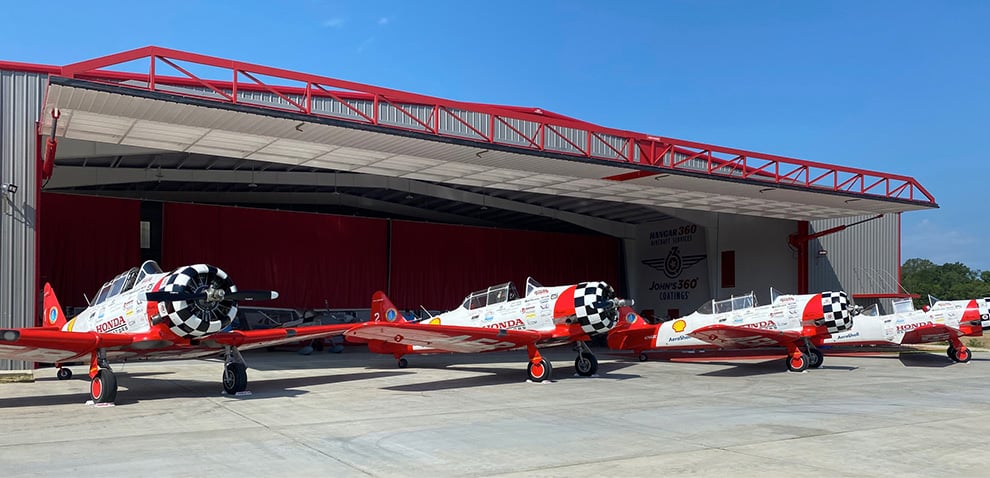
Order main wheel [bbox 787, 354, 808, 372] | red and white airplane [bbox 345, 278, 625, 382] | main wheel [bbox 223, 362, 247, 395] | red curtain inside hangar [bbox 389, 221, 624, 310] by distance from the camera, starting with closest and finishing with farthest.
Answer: main wheel [bbox 223, 362, 247, 395], red and white airplane [bbox 345, 278, 625, 382], main wheel [bbox 787, 354, 808, 372], red curtain inside hangar [bbox 389, 221, 624, 310]

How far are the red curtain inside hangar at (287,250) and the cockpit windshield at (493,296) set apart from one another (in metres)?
15.0

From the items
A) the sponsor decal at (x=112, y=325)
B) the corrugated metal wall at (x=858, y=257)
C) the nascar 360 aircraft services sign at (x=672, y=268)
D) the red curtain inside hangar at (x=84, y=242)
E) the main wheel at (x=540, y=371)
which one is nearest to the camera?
the sponsor decal at (x=112, y=325)

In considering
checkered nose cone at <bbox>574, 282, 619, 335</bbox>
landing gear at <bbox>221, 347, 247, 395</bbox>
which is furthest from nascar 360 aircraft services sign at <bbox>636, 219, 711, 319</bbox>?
landing gear at <bbox>221, 347, 247, 395</bbox>

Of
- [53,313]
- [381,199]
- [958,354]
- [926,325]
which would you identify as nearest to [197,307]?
[53,313]

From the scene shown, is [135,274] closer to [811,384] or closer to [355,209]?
[811,384]

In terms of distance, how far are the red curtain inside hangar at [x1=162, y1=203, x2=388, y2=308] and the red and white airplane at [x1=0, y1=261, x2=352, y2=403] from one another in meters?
16.8

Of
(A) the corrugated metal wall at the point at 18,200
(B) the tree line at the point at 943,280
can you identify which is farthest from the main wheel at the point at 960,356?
(B) the tree line at the point at 943,280

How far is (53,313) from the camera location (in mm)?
14734

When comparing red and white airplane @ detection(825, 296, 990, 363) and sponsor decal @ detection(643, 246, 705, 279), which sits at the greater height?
sponsor decal @ detection(643, 246, 705, 279)

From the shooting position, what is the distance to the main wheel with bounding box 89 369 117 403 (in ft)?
36.0

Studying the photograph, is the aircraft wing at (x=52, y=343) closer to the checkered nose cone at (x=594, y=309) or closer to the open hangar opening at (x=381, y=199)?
the open hangar opening at (x=381, y=199)

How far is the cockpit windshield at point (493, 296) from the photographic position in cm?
1606

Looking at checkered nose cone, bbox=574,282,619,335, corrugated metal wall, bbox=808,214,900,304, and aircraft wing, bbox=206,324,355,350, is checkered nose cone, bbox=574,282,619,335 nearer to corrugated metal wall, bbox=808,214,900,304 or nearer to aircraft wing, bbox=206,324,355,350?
aircraft wing, bbox=206,324,355,350

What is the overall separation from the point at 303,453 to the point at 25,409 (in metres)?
5.60
